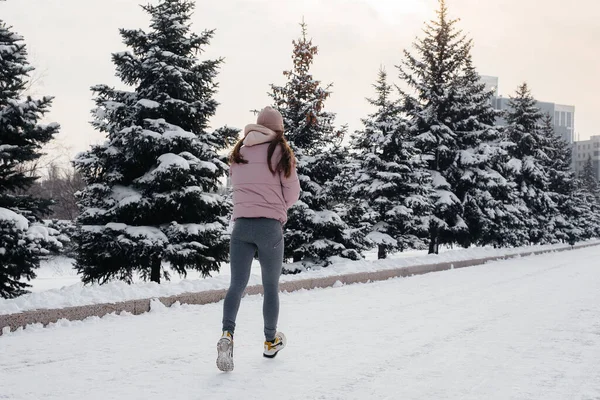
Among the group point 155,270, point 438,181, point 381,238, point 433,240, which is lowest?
point 155,270

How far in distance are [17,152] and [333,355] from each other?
28.1 ft

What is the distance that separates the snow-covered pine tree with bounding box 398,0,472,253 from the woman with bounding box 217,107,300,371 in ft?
69.4

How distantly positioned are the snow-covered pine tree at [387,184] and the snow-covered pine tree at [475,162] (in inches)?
237

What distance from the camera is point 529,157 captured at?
38062 millimetres

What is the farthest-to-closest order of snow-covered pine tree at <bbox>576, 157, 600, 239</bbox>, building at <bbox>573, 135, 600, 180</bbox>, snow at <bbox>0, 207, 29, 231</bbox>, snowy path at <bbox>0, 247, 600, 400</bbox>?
building at <bbox>573, 135, 600, 180</bbox>, snow-covered pine tree at <bbox>576, 157, 600, 239</bbox>, snow at <bbox>0, 207, 29, 231</bbox>, snowy path at <bbox>0, 247, 600, 400</bbox>

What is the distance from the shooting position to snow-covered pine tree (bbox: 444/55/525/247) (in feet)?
88.1

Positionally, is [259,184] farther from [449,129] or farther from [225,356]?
[449,129]

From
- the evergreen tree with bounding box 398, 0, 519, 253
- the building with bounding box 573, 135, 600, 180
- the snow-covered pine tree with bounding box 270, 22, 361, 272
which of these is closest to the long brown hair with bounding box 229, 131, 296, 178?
the snow-covered pine tree with bounding box 270, 22, 361, 272

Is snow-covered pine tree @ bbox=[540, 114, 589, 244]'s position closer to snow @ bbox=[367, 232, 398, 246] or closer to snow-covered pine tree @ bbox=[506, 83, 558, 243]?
snow-covered pine tree @ bbox=[506, 83, 558, 243]

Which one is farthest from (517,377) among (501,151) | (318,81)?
(501,151)

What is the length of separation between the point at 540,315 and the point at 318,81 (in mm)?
12446

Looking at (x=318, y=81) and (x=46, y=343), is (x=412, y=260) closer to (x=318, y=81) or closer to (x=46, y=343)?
(x=318, y=81)

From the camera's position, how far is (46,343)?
5797 mm

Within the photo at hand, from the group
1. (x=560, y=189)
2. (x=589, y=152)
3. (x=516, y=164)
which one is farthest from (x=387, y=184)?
(x=589, y=152)
